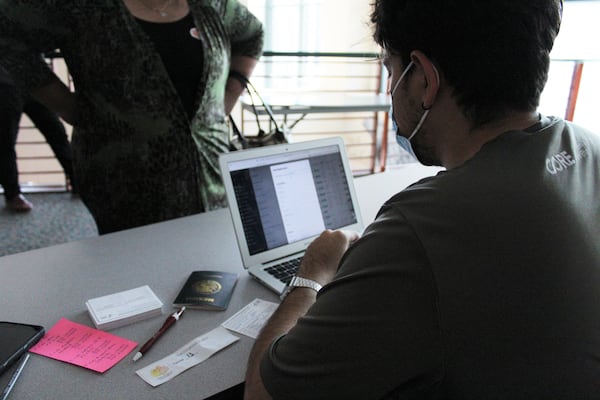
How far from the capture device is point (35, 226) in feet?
10.4

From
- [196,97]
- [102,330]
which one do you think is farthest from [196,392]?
[196,97]

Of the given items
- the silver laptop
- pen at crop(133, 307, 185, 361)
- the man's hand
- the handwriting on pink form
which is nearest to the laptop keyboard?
the silver laptop

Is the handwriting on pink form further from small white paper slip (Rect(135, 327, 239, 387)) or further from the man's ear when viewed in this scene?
the man's ear

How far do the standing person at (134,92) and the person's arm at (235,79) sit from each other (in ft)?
0.87

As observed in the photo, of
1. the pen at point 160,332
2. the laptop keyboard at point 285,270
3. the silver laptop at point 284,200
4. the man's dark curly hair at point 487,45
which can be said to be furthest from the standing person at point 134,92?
the man's dark curly hair at point 487,45

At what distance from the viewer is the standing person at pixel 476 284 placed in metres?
0.59

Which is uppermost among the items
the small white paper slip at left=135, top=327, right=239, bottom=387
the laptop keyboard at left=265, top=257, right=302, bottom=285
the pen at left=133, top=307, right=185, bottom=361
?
the pen at left=133, top=307, right=185, bottom=361

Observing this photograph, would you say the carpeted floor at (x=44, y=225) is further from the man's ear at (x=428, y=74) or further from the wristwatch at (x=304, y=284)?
the man's ear at (x=428, y=74)

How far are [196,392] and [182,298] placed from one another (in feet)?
0.92

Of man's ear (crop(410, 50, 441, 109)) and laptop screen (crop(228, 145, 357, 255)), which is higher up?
man's ear (crop(410, 50, 441, 109))

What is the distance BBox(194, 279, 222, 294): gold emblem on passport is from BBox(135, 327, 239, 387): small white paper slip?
123 mm

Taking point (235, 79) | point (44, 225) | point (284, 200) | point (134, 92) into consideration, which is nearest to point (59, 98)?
point (134, 92)

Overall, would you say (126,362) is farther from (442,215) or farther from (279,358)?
(442,215)

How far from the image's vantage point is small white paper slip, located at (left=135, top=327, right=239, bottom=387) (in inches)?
32.8
